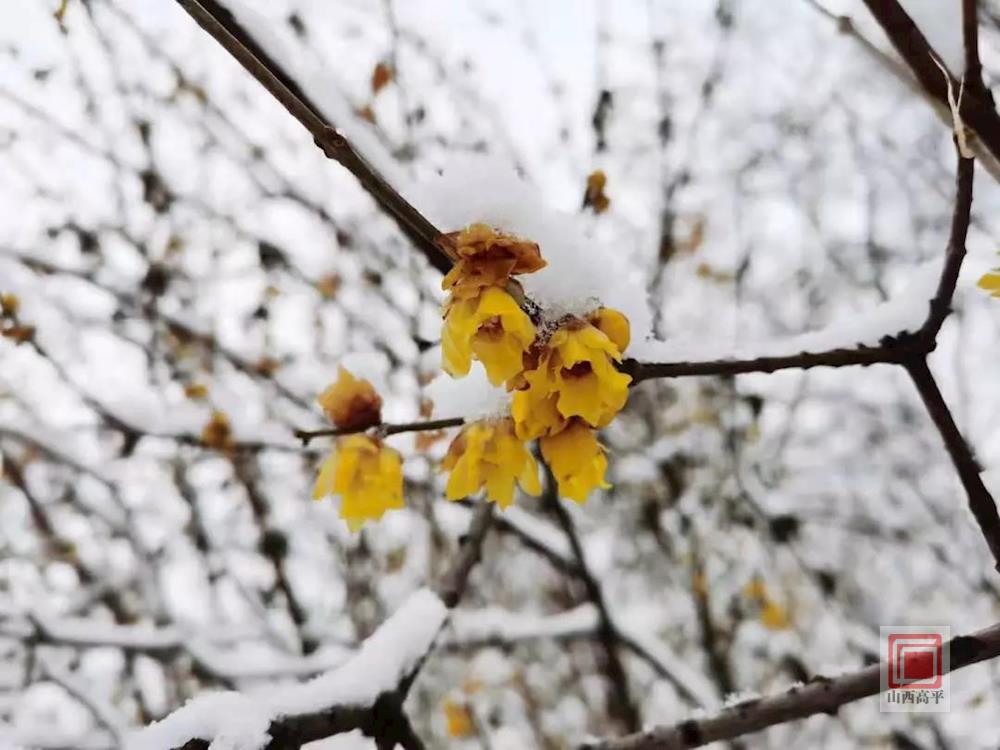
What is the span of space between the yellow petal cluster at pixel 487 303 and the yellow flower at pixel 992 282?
80cm

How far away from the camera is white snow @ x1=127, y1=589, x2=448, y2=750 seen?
102 cm

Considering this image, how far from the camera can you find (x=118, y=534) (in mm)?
4367

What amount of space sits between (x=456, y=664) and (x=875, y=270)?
13.8 feet

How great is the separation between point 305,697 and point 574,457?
1.79 feet

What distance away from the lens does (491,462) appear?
50.7 inches

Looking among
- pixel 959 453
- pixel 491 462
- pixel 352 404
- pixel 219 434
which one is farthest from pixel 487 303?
pixel 219 434

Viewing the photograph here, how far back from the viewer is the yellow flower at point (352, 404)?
1.50m

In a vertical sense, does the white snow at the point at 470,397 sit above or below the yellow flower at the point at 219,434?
below

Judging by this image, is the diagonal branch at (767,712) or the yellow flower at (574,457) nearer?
the yellow flower at (574,457)

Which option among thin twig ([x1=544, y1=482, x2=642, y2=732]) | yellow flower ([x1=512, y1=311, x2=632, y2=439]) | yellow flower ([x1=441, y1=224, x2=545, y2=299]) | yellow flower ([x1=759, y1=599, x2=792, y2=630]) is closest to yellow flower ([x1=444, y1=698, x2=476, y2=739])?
thin twig ([x1=544, y1=482, x2=642, y2=732])

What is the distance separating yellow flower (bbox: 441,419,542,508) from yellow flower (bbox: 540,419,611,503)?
0.07 metres

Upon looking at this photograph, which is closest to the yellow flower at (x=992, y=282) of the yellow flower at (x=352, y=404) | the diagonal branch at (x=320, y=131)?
the diagonal branch at (x=320, y=131)

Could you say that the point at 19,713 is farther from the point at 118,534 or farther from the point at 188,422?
the point at 188,422

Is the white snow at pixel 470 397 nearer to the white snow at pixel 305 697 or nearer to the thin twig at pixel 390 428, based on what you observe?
the thin twig at pixel 390 428
